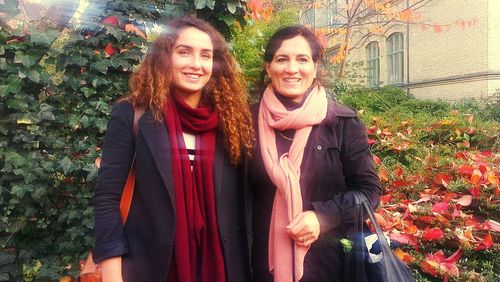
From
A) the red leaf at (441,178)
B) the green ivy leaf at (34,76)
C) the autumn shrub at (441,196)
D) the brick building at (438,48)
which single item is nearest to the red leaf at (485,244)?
the autumn shrub at (441,196)

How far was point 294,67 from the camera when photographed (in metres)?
2.17

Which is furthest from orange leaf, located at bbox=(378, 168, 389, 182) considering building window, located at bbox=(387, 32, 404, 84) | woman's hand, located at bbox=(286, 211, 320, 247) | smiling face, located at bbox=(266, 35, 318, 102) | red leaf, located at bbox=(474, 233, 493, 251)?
building window, located at bbox=(387, 32, 404, 84)

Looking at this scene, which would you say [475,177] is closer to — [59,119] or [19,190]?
[59,119]

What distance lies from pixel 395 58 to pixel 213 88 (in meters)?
18.9

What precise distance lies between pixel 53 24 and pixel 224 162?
181cm

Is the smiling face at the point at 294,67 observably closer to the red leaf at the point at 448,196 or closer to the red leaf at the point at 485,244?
the red leaf at the point at 485,244

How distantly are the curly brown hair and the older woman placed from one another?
0.41 ft

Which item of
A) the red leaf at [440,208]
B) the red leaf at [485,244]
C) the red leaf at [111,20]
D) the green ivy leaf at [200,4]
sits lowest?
the red leaf at [485,244]

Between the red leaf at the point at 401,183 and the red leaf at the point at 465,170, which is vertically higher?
the red leaf at the point at 465,170

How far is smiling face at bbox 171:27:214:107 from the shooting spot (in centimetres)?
198

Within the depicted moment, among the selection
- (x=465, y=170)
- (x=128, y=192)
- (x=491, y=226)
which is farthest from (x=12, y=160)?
(x=465, y=170)

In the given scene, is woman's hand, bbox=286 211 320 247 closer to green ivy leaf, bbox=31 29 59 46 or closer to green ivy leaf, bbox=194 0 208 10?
green ivy leaf, bbox=194 0 208 10

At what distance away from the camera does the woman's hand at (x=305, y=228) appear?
1.99 m

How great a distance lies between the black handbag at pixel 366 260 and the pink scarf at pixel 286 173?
0.71ft
